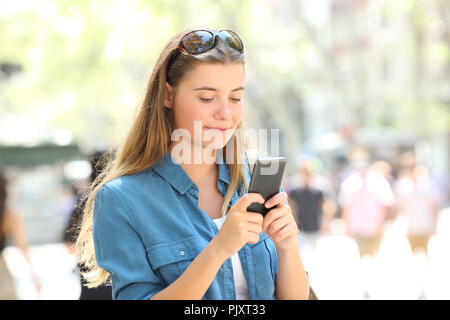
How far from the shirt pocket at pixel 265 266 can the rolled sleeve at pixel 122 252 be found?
1.10 feet

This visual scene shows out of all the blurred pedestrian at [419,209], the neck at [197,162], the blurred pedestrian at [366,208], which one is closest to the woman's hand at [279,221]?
the neck at [197,162]

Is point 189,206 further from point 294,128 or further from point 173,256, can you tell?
point 294,128

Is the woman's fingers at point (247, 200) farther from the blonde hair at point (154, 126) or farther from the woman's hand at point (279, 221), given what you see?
the blonde hair at point (154, 126)

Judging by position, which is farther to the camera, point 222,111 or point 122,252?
point 222,111

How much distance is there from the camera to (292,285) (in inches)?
77.0

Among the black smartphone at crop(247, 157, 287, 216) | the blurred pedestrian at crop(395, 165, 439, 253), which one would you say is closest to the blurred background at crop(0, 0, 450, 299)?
the blurred pedestrian at crop(395, 165, 439, 253)

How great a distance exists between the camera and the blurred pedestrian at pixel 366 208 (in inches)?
319

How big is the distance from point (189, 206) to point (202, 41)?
0.53m

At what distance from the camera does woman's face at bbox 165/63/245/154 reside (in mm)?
1869

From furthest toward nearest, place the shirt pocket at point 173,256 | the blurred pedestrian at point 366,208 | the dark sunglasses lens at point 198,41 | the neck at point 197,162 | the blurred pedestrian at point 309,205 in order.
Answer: the blurred pedestrian at point 309,205
the blurred pedestrian at point 366,208
the neck at point 197,162
the dark sunglasses lens at point 198,41
the shirt pocket at point 173,256

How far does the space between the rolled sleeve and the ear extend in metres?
0.37

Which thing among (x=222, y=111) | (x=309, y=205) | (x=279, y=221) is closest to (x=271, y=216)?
(x=279, y=221)

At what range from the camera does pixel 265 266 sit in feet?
6.40
